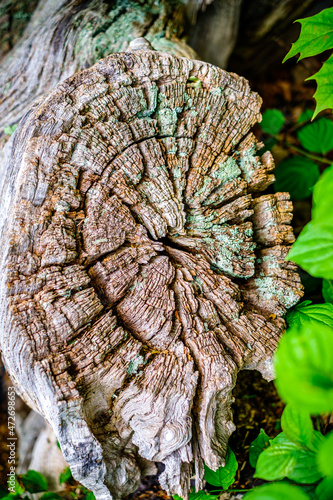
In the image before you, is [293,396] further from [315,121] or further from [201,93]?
[315,121]

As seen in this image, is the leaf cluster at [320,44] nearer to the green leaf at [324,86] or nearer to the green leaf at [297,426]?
the green leaf at [324,86]

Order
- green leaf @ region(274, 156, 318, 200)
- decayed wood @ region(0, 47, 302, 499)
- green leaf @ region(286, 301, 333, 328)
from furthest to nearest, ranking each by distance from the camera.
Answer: green leaf @ region(274, 156, 318, 200) → green leaf @ region(286, 301, 333, 328) → decayed wood @ region(0, 47, 302, 499)

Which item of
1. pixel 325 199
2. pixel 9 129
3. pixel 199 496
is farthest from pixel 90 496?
pixel 9 129

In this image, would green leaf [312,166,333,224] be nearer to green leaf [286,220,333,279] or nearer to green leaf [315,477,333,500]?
green leaf [286,220,333,279]

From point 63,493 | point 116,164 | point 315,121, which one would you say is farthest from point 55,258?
point 315,121

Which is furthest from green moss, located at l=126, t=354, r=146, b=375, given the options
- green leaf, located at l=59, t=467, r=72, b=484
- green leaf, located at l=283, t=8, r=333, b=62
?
green leaf, located at l=283, t=8, r=333, b=62

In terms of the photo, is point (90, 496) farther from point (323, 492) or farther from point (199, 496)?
point (323, 492)

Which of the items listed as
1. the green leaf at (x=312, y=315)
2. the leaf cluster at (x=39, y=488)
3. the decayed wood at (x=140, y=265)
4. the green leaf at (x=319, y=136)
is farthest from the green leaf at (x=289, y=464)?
the green leaf at (x=319, y=136)

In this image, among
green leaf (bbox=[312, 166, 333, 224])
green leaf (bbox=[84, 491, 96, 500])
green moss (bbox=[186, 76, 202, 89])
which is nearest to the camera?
green leaf (bbox=[312, 166, 333, 224])
